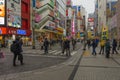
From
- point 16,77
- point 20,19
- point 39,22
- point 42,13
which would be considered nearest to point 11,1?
point 20,19

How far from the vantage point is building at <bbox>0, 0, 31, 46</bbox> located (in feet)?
222

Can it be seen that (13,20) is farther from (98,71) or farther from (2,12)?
(98,71)

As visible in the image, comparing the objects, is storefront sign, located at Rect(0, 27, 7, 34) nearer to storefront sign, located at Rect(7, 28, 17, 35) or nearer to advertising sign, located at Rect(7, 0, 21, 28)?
storefront sign, located at Rect(7, 28, 17, 35)

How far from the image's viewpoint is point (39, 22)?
104 m

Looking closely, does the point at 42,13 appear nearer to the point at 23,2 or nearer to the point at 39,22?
the point at 39,22

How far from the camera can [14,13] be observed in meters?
74.9

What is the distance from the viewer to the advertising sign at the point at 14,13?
70.9m

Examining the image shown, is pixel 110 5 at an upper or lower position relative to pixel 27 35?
upper

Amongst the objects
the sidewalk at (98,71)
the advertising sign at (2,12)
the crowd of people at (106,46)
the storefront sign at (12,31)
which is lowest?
the sidewalk at (98,71)

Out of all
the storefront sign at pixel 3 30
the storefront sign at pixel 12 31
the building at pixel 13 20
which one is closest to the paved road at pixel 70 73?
the building at pixel 13 20

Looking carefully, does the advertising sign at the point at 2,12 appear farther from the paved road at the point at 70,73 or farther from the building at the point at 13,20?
the paved road at the point at 70,73

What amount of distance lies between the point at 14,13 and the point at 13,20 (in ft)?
7.24

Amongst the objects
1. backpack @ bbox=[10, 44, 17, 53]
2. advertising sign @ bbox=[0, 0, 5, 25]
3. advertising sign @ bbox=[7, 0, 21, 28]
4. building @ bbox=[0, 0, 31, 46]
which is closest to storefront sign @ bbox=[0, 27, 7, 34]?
building @ bbox=[0, 0, 31, 46]

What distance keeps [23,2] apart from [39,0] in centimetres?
2397
